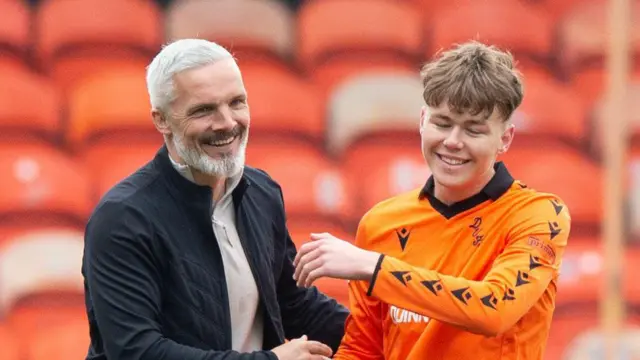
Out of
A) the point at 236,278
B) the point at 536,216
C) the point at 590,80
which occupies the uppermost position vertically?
the point at 590,80

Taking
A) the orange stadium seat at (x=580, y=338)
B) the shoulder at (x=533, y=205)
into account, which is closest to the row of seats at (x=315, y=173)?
the orange stadium seat at (x=580, y=338)

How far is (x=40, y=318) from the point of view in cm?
454

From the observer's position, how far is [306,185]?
5195 mm

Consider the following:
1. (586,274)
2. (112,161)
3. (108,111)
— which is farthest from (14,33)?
(586,274)

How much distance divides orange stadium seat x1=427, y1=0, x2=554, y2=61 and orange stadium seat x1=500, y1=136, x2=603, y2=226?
586mm

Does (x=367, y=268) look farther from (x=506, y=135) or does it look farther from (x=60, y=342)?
(x=60, y=342)

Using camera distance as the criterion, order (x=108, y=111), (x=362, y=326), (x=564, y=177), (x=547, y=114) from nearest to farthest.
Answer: (x=362, y=326) → (x=108, y=111) → (x=564, y=177) → (x=547, y=114)

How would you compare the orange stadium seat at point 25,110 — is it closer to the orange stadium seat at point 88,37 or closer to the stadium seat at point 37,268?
the orange stadium seat at point 88,37

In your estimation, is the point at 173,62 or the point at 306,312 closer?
the point at 173,62

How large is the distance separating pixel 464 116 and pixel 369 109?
3043 millimetres

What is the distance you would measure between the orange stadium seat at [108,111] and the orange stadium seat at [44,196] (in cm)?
28

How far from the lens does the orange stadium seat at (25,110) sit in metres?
5.29

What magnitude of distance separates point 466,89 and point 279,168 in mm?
Answer: 2669

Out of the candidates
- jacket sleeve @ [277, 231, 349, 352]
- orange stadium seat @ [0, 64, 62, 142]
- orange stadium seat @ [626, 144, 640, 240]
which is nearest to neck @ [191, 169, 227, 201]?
jacket sleeve @ [277, 231, 349, 352]
